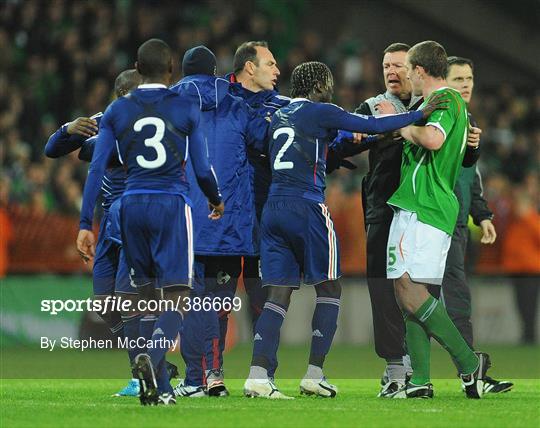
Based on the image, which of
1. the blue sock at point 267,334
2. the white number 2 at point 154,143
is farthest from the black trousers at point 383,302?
the white number 2 at point 154,143

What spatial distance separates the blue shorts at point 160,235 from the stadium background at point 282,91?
6.73 meters

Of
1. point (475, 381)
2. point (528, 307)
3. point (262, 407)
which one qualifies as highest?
point (475, 381)

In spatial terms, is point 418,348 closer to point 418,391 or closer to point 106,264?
point 418,391

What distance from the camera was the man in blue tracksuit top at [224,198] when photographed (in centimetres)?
876

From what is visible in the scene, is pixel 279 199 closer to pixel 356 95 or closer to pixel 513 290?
pixel 513 290

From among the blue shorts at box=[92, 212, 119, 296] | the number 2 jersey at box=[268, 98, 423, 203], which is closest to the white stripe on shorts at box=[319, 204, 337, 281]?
the number 2 jersey at box=[268, 98, 423, 203]

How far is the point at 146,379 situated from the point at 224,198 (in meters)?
1.92

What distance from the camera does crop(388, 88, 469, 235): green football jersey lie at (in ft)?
27.3

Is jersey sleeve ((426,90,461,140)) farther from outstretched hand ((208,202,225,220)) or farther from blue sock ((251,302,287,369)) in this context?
blue sock ((251,302,287,369))

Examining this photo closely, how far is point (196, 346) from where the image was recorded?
8.48 m

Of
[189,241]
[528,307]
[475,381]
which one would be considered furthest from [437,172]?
[528,307]

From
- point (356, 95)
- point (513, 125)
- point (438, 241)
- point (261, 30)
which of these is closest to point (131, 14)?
point (261, 30)

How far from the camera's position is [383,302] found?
29.4ft

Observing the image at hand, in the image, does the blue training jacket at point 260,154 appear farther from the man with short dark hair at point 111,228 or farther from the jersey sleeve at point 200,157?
the jersey sleeve at point 200,157
